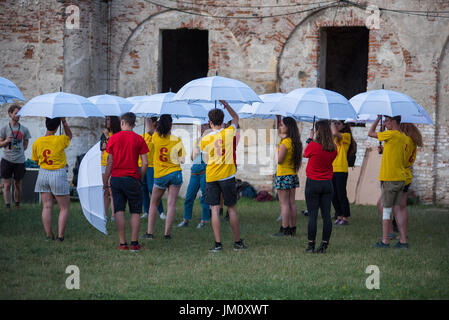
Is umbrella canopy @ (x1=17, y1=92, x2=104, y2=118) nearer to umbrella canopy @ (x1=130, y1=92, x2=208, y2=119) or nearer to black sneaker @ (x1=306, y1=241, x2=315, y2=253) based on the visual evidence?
umbrella canopy @ (x1=130, y1=92, x2=208, y2=119)

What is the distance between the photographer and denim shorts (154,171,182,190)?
30.1 ft

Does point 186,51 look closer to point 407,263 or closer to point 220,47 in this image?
point 220,47

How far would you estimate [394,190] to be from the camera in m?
8.52

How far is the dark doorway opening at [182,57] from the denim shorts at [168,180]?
31.8 ft

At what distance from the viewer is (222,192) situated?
8.16 m

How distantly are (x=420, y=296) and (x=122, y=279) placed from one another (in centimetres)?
311

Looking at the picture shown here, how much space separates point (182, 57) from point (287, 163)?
10783 mm

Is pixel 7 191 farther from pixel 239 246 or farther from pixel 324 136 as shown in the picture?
pixel 324 136

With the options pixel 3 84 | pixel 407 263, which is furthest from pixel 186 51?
pixel 407 263

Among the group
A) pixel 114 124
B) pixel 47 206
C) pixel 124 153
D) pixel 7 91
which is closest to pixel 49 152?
pixel 47 206

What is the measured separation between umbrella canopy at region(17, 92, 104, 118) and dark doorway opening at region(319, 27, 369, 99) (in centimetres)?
1172

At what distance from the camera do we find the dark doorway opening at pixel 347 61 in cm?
1923

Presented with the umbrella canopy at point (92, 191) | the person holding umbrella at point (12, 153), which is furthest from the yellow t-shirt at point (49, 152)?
the person holding umbrella at point (12, 153)

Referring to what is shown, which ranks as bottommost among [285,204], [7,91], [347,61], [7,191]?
[7,191]
